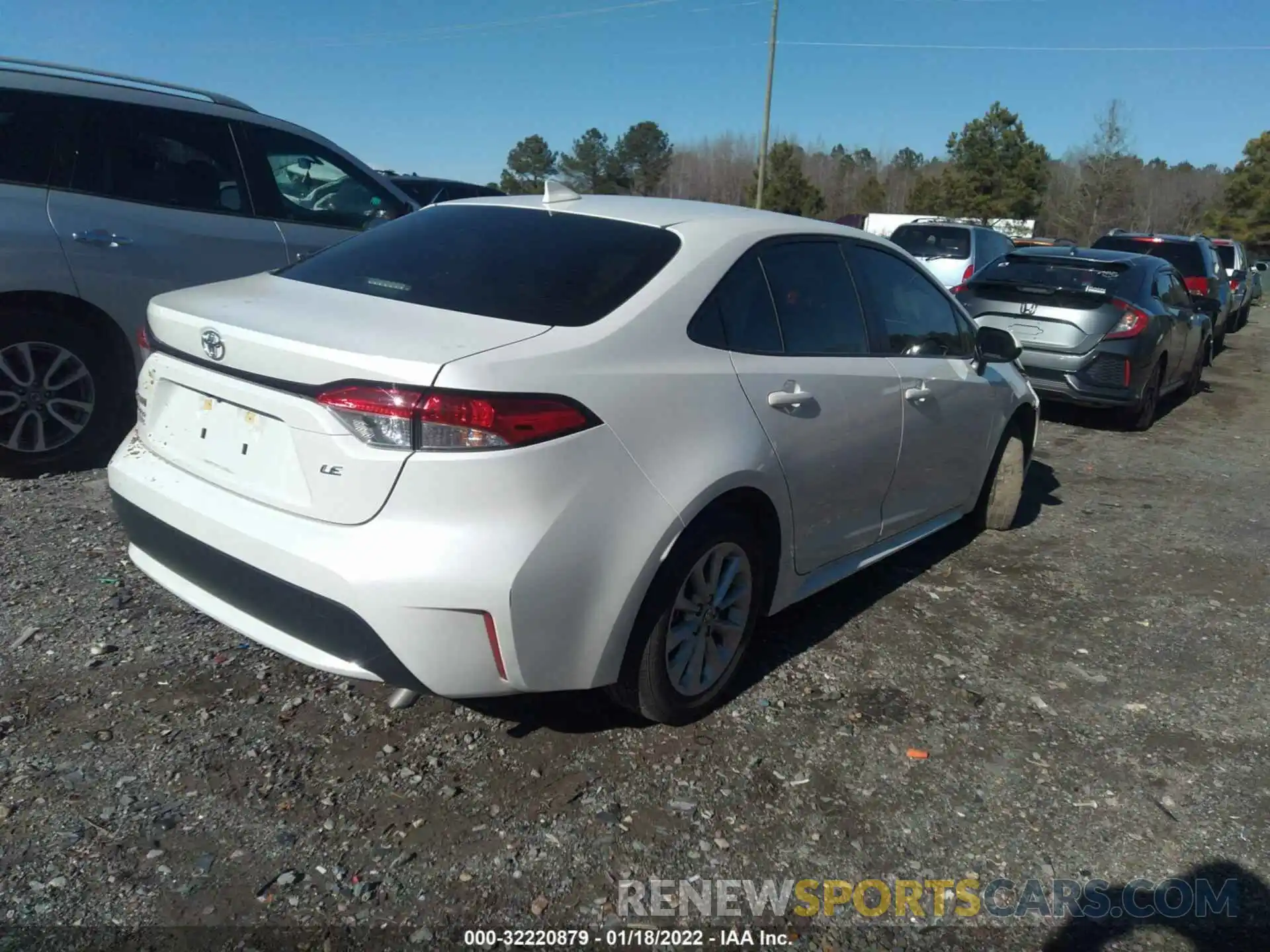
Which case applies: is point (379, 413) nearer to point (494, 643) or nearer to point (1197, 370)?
point (494, 643)

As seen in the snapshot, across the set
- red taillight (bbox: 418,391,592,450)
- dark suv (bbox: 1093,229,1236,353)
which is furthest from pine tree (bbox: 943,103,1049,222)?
red taillight (bbox: 418,391,592,450)

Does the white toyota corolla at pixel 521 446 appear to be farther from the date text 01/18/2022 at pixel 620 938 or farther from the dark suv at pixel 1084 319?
the dark suv at pixel 1084 319

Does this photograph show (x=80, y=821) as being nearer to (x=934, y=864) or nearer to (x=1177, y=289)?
(x=934, y=864)

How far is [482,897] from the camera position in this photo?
2416mm

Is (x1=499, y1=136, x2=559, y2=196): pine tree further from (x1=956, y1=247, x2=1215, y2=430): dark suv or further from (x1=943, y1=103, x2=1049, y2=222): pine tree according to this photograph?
(x1=956, y1=247, x2=1215, y2=430): dark suv

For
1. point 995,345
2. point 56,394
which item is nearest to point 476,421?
point 995,345

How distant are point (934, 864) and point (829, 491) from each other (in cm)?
134

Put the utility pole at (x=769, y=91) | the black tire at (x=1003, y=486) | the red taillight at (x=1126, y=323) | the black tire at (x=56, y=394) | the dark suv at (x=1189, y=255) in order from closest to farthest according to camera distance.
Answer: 1. the black tire at (x=56, y=394)
2. the black tire at (x=1003, y=486)
3. the red taillight at (x=1126, y=323)
4. the dark suv at (x=1189, y=255)
5. the utility pole at (x=769, y=91)

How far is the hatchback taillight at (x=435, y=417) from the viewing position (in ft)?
7.80

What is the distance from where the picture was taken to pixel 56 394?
496 centimetres

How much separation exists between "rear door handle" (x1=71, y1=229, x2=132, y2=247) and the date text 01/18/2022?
4.22 metres

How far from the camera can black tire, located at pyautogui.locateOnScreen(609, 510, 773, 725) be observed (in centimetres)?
283

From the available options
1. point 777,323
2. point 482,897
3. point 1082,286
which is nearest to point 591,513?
point 482,897

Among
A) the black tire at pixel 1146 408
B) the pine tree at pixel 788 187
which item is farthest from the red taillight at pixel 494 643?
the pine tree at pixel 788 187
